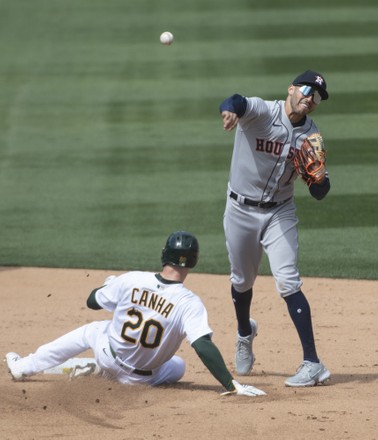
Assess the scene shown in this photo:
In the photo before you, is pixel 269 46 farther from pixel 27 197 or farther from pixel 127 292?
pixel 127 292

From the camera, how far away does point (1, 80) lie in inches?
633

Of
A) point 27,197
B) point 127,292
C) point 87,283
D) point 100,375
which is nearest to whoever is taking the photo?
point 127,292

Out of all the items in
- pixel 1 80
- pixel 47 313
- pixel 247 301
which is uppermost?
pixel 1 80

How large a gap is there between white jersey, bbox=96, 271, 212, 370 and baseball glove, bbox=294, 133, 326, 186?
104cm

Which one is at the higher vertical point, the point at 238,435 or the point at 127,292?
the point at 127,292

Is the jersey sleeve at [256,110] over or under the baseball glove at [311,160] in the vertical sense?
over

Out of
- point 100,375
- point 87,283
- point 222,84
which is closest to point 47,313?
point 87,283

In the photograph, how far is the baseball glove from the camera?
618 cm

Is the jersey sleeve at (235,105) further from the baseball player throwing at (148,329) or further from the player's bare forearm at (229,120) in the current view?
the baseball player throwing at (148,329)

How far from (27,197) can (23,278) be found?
250 centimetres

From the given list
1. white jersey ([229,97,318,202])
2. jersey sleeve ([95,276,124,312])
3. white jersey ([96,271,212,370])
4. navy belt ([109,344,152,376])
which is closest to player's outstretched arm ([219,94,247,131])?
white jersey ([229,97,318,202])

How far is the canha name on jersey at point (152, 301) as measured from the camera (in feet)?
18.9

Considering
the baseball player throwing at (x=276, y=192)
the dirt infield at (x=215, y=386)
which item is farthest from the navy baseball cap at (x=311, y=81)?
the dirt infield at (x=215, y=386)

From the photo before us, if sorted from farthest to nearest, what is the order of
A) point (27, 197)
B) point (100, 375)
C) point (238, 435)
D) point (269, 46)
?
point (269, 46) → point (27, 197) → point (100, 375) → point (238, 435)
